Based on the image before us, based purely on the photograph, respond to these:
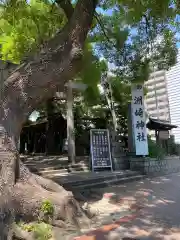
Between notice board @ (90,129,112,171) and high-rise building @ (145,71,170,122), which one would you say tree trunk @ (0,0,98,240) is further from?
high-rise building @ (145,71,170,122)

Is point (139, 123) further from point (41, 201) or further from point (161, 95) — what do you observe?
point (161, 95)

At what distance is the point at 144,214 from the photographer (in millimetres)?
5590

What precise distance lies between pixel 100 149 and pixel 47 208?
656cm

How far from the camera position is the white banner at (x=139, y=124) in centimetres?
1078

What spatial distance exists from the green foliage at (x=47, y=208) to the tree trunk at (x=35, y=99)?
0.07 meters

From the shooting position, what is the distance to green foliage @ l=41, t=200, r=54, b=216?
443 centimetres

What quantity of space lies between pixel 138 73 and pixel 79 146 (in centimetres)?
683

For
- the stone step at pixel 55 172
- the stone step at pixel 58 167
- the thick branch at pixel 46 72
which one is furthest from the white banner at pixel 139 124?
the thick branch at pixel 46 72

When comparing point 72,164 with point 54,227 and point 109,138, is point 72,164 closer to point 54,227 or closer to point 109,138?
point 109,138

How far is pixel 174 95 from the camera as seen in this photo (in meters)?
19.1

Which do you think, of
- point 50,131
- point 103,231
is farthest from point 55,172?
point 50,131

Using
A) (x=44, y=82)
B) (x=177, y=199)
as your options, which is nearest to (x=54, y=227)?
(x=44, y=82)

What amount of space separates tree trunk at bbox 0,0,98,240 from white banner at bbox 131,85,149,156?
6266 millimetres

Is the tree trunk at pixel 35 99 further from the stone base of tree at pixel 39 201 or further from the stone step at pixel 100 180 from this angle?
the stone step at pixel 100 180
